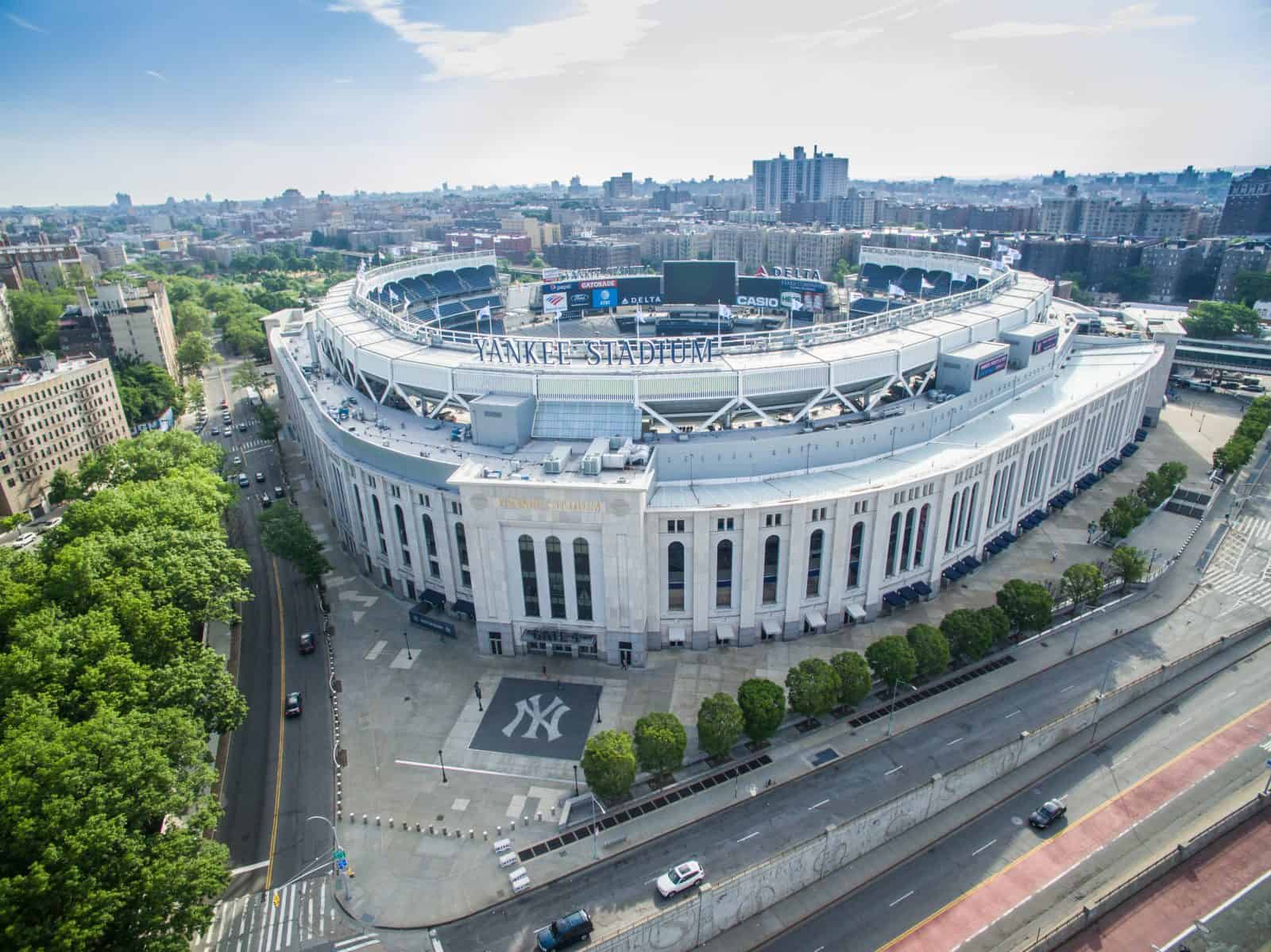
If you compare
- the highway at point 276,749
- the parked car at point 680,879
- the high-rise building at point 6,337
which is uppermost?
the high-rise building at point 6,337

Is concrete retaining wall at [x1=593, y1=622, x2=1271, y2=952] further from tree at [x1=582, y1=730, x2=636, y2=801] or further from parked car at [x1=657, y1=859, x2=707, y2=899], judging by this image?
tree at [x1=582, y1=730, x2=636, y2=801]

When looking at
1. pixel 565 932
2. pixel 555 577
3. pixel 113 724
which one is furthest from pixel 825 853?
pixel 113 724

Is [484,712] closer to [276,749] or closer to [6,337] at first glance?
[276,749]

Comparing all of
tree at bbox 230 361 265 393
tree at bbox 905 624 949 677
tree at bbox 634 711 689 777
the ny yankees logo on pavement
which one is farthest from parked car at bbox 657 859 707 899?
tree at bbox 230 361 265 393

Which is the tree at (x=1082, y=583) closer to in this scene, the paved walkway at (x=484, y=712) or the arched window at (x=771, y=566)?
the paved walkway at (x=484, y=712)

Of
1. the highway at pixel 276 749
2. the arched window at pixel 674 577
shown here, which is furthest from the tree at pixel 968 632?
the highway at pixel 276 749
